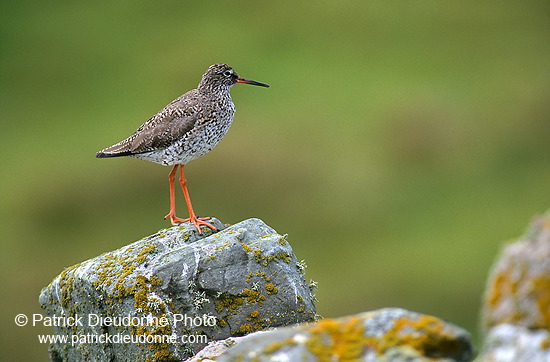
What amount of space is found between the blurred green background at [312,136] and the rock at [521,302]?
18.9 meters

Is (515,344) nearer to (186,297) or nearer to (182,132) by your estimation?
(186,297)

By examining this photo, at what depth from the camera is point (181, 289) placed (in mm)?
9742

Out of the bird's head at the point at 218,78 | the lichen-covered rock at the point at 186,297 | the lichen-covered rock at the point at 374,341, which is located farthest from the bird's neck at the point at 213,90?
the lichen-covered rock at the point at 374,341

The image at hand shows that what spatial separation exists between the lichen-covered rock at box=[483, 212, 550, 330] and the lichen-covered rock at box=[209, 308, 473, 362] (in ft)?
1.35

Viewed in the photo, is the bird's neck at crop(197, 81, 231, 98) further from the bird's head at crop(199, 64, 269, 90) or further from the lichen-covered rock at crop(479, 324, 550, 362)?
the lichen-covered rock at crop(479, 324, 550, 362)

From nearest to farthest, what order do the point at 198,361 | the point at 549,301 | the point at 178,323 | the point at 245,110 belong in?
the point at 549,301, the point at 198,361, the point at 178,323, the point at 245,110

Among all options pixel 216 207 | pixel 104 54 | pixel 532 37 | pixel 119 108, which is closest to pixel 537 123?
pixel 532 37

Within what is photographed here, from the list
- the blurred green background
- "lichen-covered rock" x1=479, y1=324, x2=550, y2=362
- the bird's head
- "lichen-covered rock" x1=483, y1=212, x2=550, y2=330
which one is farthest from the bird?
the blurred green background

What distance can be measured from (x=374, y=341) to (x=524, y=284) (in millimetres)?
1140

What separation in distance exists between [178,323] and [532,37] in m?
40.8

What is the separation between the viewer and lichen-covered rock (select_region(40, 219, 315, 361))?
9633mm

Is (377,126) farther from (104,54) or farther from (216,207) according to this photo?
(104,54)

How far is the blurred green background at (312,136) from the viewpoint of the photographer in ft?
96.0

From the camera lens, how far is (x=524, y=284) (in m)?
5.58
